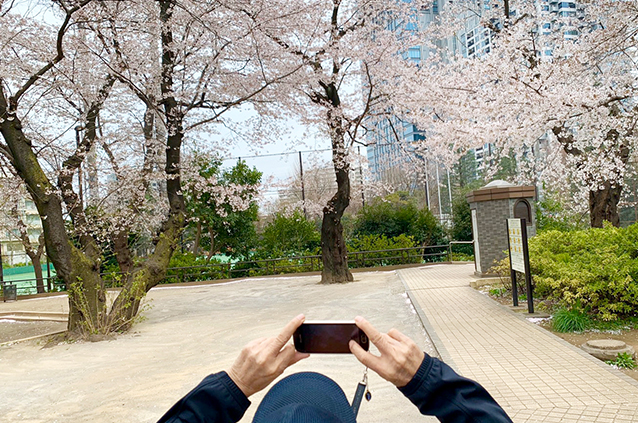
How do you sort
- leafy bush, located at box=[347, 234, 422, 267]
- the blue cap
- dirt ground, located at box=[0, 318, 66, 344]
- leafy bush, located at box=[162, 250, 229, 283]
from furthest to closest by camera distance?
leafy bush, located at box=[347, 234, 422, 267] < leafy bush, located at box=[162, 250, 229, 283] < dirt ground, located at box=[0, 318, 66, 344] < the blue cap

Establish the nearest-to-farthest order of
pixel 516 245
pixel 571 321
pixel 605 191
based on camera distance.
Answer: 1. pixel 571 321
2. pixel 516 245
3. pixel 605 191

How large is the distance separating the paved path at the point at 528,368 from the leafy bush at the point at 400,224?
13.1m

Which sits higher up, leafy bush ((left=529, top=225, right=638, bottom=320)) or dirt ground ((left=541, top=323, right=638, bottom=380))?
leafy bush ((left=529, top=225, right=638, bottom=320))

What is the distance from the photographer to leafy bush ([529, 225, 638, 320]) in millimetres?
6254

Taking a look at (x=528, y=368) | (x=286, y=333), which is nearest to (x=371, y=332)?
(x=286, y=333)

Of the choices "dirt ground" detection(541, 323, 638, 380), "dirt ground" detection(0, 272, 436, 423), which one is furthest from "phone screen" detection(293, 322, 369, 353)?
"dirt ground" detection(541, 323, 638, 380)

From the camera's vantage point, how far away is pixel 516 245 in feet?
26.8

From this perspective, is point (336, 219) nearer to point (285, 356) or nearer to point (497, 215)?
point (497, 215)

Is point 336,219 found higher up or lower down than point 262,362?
higher up

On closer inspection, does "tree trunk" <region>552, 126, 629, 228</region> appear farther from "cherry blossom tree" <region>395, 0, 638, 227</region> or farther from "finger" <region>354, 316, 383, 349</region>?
"finger" <region>354, 316, 383, 349</region>

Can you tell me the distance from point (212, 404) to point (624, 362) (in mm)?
5023

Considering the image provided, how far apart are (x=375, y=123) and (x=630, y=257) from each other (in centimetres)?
1222

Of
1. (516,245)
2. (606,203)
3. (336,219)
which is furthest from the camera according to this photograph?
(336,219)

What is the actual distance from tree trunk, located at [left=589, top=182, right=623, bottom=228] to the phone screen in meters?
13.3
